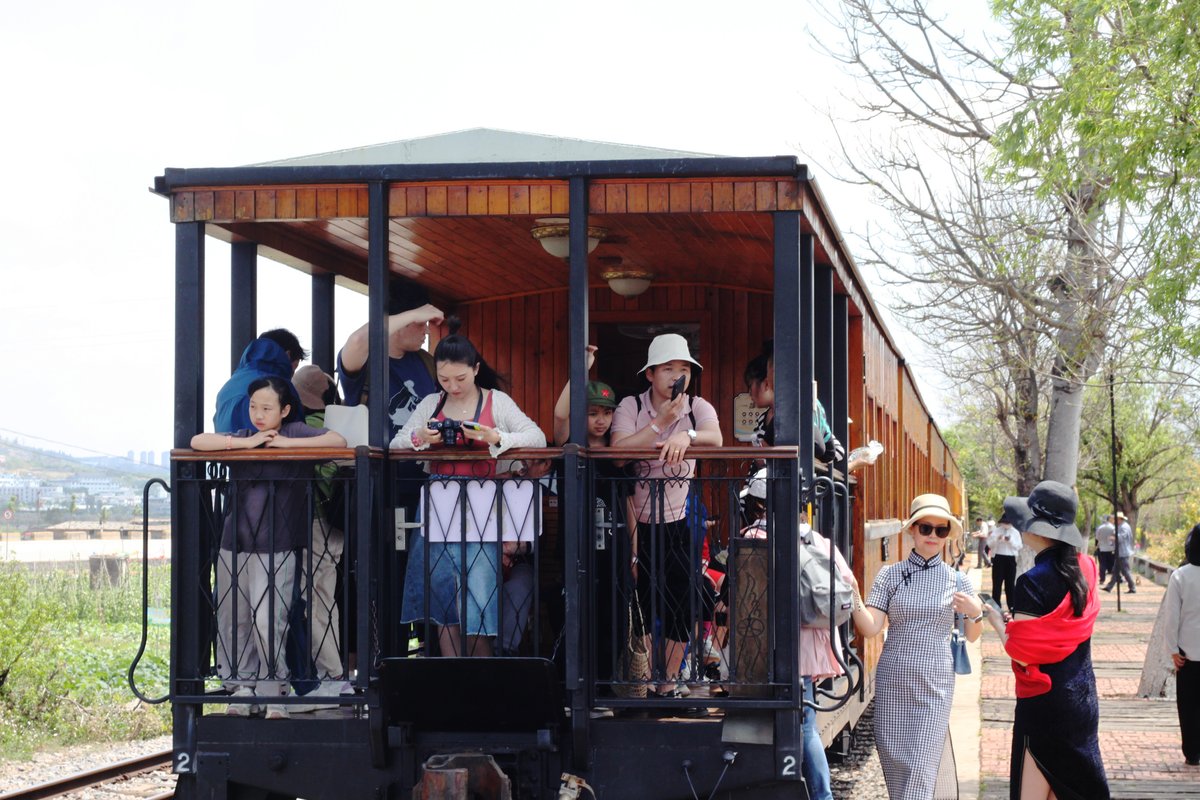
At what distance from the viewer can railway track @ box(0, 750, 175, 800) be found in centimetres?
876

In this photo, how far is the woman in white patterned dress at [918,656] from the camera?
21.0 ft

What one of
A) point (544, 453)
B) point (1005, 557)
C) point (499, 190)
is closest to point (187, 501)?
point (544, 453)

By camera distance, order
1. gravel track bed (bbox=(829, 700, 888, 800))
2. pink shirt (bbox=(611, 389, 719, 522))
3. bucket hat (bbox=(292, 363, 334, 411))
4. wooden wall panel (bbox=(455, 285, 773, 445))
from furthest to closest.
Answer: gravel track bed (bbox=(829, 700, 888, 800))
wooden wall panel (bbox=(455, 285, 773, 445))
bucket hat (bbox=(292, 363, 334, 411))
pink shirt (bbox=(611, 389, 719, 522))

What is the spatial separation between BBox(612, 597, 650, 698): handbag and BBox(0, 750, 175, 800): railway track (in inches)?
146

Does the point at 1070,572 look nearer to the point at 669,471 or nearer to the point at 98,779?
the point at 669,471

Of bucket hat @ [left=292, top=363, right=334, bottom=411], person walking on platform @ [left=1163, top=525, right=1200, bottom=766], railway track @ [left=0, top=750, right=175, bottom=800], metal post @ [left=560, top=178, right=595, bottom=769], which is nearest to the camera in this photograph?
metal post @ [left=560, top=178, right=595, bottom=769]

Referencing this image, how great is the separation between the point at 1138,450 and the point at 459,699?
187 ft

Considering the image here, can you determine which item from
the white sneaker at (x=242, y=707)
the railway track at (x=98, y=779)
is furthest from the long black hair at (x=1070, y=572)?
the railway track at (x=98, y=779)

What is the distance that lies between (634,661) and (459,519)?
3.39 ft

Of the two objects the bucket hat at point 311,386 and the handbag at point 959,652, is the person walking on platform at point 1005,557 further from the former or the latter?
the bucket hat at point 311,386

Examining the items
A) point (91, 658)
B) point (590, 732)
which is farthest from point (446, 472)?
point (91, 658)

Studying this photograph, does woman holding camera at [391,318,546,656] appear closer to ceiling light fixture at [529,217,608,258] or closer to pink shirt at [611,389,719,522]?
pink shirt at [611,389,719,522]

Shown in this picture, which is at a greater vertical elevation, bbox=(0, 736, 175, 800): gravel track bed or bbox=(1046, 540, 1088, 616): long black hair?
bbox=(1046, 540, 1088, 616): long black hair

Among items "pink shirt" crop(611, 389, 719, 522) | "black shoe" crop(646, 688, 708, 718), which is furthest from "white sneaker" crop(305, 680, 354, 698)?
"pink shirt" crop(611, 389, 719, 522)
